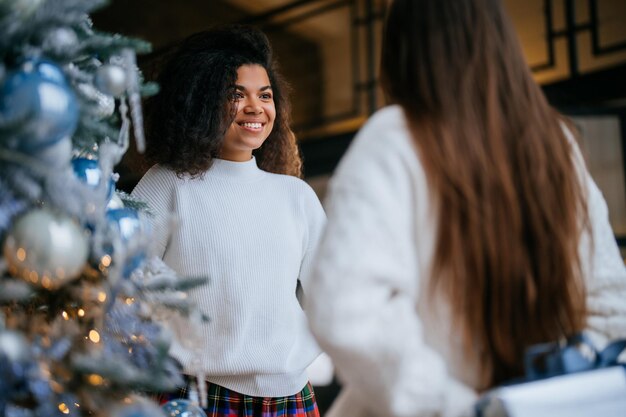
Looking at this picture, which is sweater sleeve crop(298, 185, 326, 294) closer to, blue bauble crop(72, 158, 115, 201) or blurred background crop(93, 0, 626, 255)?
blurred background crop(93, 0, 626, 255)

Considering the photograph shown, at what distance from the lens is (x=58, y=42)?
956 mm

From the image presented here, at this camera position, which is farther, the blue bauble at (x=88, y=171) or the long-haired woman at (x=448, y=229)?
the blue bauble at (x=88, y=171)

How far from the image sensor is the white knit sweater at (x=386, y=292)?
33.0 inches

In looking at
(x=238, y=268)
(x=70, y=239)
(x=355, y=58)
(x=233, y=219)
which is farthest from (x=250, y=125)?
(x=355, y=58)

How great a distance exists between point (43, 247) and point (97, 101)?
0.30m

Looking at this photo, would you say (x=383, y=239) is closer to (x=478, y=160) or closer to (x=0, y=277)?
(x=478, y=160)

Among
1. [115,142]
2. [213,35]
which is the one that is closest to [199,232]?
[115,142]

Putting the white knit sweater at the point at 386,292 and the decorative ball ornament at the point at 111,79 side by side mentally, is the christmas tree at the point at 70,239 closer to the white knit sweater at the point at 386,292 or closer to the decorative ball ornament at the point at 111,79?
the decorative ball ornament at the point at 111,79

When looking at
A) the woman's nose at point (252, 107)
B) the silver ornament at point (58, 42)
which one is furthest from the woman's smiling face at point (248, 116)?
the silver ornament at point (58, 42)

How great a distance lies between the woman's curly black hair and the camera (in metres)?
1.66

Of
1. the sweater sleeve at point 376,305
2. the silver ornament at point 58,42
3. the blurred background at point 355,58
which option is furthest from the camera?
the blurred background at point 355,58

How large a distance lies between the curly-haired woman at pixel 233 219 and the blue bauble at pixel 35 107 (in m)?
0.58

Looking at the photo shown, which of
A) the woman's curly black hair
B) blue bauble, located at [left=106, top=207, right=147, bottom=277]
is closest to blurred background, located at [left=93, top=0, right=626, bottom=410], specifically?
the woman's curly black hair

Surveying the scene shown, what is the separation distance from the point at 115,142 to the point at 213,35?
0.65 meters
